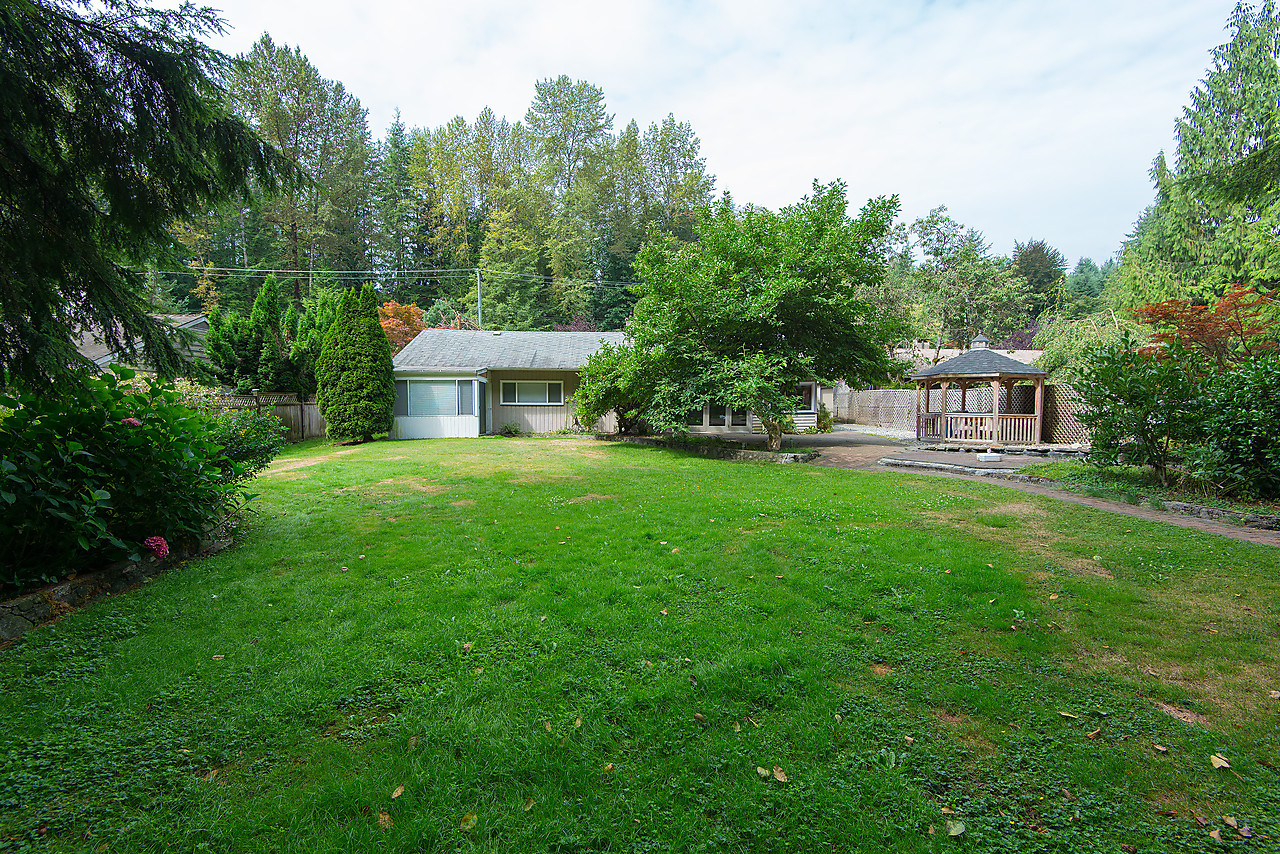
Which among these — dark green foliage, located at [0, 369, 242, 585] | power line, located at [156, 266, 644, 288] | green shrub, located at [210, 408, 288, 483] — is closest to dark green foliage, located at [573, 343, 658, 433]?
green shrub, located at [210, 408, 288, 483]

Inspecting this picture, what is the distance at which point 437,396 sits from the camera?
697 inches

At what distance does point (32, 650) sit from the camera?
9.87 ft

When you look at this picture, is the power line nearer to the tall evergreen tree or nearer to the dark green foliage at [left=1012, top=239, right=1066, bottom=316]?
the tall evergreen tree

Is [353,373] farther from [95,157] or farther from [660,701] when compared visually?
[660,701]

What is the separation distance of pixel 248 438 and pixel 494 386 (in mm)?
12830

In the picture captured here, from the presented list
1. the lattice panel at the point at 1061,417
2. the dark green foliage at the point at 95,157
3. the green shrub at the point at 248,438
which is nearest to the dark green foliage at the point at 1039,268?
the lattice panel at the point at 1061,417

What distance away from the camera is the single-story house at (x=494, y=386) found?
57.9 feet

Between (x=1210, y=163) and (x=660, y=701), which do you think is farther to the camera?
(x=1210, y=163)

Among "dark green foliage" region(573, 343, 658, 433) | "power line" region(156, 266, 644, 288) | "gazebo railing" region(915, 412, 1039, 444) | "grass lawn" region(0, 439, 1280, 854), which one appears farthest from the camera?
"power line" region(156, 266, 644, 288)

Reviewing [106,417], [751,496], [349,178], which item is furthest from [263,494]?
[349,178]

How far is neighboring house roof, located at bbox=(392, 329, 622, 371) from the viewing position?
18.7 metres

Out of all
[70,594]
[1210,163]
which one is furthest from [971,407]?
[70,594]

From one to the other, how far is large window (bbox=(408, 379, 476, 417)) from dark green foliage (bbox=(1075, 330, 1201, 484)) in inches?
633

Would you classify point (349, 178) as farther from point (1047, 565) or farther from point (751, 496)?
point (1047, 565)
